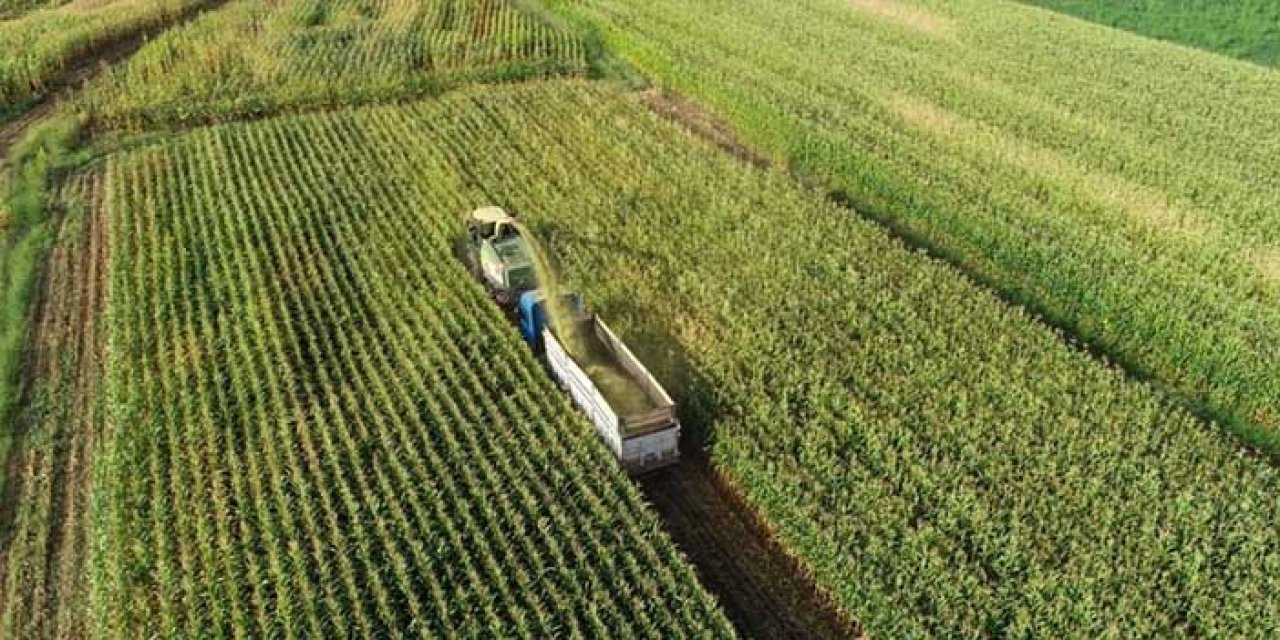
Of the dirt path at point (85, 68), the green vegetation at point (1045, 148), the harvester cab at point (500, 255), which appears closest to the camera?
the green vegetation at point (1045, 148)

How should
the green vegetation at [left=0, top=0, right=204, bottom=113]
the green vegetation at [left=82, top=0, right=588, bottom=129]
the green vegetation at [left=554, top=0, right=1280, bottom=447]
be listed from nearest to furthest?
the green vegetation at [left=554, top=0, right=1280, bottom=447] → the green vegetation at [left=82, top=0, right=588, bottom=129] → the green vegetation at [left=0, top=0, right=204, bottom=113]

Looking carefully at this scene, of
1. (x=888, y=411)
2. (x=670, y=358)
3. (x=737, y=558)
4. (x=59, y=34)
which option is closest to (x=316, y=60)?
(x=59, y=34)

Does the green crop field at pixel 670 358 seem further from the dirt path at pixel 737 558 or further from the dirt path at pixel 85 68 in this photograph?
the dirt path at pixel 85 68

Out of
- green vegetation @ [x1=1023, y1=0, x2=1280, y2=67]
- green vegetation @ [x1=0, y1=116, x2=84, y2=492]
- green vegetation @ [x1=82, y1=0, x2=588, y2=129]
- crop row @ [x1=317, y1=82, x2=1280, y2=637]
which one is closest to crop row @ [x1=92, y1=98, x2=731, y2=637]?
green vegetation @ [x1=0, y1=116, x2=84, y2=492]

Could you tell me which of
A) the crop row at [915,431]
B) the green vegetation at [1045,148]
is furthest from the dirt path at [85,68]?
the green vegetation at [1045,148]

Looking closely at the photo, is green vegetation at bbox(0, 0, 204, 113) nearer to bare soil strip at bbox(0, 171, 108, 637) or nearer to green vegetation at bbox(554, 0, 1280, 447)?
bare soil strip at bbox(0, 171, 108, 637)

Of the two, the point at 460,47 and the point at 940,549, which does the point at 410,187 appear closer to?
the point at 460,47

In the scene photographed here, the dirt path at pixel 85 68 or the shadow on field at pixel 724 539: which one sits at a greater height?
the dirt path at pixel 85 68
